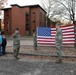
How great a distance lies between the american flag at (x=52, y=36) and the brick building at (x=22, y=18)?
131ft

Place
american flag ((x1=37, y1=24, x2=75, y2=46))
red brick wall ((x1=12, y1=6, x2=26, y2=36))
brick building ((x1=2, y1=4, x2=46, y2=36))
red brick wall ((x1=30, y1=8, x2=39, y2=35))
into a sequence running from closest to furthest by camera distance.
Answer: american flag ((x1=37, y1=24, x2=75, y2=46)) < red brick wall ((x1=12, y1=6, x2=26, y2=36)) < brick building ((x1=2, y1=4, x2=46, y2=36)) < red brick wall ((x1=30, y1=8, x2=39, y2=35))

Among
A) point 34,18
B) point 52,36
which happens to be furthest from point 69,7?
point 52,36

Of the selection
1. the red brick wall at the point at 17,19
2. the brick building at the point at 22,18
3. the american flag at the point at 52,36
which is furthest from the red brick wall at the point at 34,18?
the american flag at the point at 52,36

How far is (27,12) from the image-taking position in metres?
62.0

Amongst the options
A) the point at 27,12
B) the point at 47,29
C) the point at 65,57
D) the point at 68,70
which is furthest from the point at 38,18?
the point at 68,70

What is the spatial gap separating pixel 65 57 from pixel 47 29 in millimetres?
5321

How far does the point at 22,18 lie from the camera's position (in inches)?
Answer: 2379

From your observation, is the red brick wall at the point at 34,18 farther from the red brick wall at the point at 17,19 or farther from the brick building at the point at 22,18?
the red brick wall at the point at 17,19

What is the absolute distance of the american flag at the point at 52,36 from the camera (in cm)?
1738

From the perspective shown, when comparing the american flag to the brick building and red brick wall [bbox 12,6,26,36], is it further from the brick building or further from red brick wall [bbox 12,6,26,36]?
red brick wall [bbox 12,6,26,36]

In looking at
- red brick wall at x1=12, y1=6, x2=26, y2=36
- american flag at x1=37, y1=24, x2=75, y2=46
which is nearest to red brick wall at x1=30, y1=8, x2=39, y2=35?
red brick wall at x1=12, y1=6, x2=26, y2=36

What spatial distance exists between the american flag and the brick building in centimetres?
3986

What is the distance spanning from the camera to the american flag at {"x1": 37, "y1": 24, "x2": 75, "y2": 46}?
17375mm

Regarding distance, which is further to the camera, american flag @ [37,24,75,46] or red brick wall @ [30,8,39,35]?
red brick wall @ [30,8,39,35]
